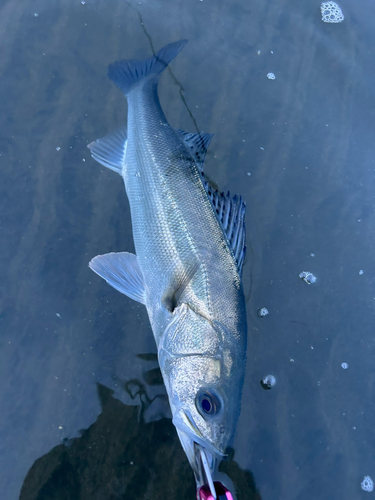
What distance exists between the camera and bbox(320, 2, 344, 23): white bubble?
289 centimetres

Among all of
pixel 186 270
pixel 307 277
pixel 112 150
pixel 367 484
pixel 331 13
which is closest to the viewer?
pixel 186 270

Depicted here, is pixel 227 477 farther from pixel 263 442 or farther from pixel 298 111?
pixel 298 111

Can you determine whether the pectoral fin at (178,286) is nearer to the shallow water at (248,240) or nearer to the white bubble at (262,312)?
the shallow water at (248,240)

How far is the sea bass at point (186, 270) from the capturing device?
61.1 inches

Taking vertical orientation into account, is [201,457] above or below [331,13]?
below

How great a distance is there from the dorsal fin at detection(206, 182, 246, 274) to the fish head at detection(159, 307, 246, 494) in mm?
458

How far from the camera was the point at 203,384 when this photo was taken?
61.3 inches

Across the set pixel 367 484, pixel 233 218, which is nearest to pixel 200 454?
pixel 233 218

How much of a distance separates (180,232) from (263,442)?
154 centimetres

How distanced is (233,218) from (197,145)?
1.94 ft

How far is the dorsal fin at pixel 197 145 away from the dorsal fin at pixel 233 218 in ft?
0.81

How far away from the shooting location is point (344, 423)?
7.31 ft

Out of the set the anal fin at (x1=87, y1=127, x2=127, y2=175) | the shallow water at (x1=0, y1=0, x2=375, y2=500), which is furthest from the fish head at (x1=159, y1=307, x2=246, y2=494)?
the anal fin at (x1=87, y1=127, x2=127, y2=175)

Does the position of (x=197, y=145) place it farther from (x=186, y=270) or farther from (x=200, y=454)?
(x=200, y=454)
